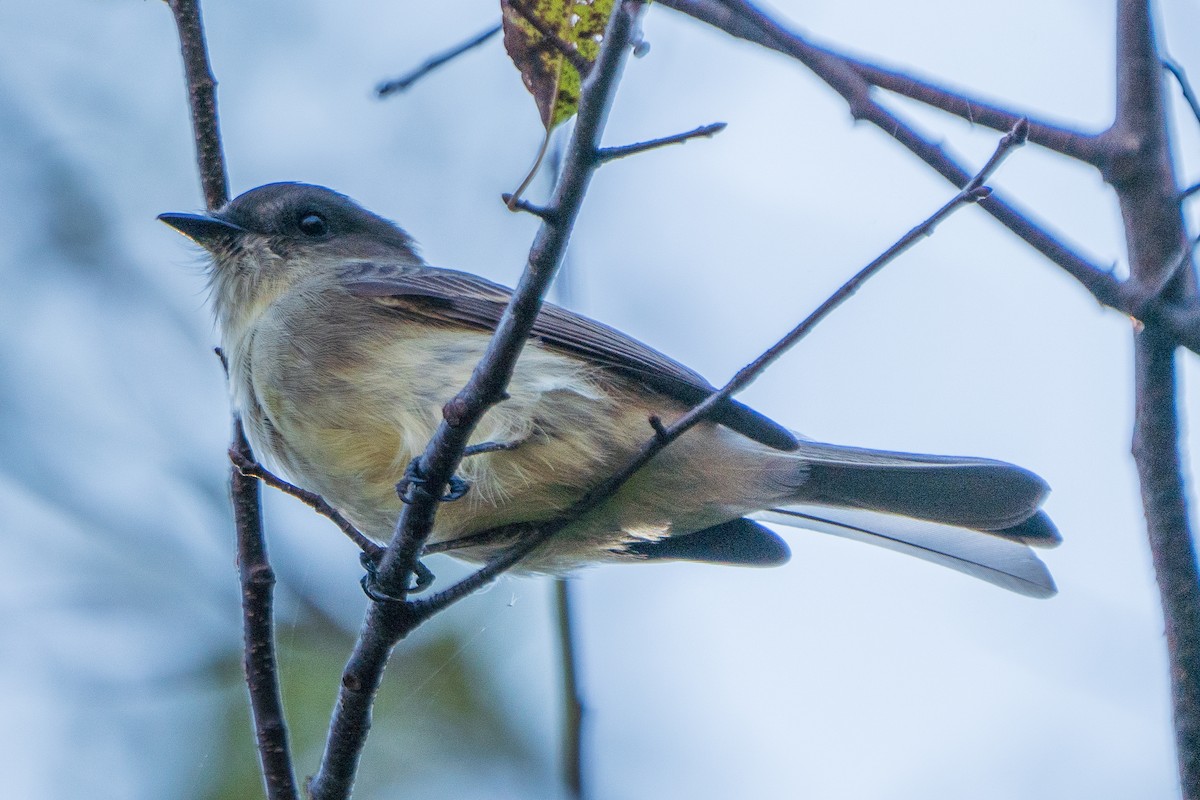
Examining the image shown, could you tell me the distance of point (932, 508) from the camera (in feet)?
13.1

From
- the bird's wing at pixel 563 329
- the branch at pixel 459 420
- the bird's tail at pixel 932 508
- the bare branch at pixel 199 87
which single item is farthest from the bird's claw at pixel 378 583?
the bird's tail at pixel 932 508

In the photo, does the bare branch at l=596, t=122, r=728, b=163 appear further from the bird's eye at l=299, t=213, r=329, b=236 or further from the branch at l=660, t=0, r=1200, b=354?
the bird's eye at l=299, t=213, r=329, b=236

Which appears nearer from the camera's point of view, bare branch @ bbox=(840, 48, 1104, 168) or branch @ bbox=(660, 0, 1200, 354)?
branch @ bbox=(660, 0, 1200, 354)

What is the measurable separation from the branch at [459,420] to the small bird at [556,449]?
0.43m

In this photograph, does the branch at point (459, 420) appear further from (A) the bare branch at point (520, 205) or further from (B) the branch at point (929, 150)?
(B) the branch at point (929, 150)

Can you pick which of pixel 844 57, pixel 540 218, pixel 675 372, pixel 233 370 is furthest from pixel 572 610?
pixel 233 370

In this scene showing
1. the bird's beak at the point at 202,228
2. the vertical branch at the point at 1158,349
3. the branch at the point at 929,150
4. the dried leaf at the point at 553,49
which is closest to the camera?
the vertical branch at the point at 1158,349

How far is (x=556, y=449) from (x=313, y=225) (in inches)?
68.0

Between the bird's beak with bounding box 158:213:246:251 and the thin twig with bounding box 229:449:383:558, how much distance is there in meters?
1.65

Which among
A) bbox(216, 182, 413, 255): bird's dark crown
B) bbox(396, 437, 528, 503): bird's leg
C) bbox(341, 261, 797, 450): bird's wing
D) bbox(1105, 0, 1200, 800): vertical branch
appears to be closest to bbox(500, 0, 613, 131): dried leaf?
bbox(396, 437, 528, 503): bird's leg

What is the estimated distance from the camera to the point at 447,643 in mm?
5625

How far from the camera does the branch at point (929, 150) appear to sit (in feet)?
8.25

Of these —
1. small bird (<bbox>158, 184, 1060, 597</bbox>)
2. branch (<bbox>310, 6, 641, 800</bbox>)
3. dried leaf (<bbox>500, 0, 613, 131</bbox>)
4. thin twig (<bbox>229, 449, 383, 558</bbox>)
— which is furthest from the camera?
small bird (<bbox>158, 184, 1060, 597</bbox>)

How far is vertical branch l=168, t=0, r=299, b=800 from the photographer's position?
2.92 m
